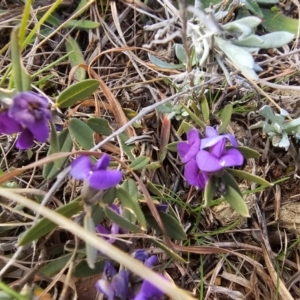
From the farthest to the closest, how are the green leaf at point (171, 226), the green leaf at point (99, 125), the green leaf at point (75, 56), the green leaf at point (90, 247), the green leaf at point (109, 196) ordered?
the green leaf at point (75, 56) < the green leaf at point (99, 125) < the green leaf at point (171, 226) < the green leaf at point (109, 196) < the green leaf at point (90, 247)

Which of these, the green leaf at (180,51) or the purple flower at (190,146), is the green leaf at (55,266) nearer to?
the purple flower at (190,146)

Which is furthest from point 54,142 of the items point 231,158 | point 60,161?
point 231,158

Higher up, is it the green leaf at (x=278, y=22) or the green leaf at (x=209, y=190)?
the green leaf at (x=278, y=22)

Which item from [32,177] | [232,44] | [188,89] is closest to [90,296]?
[32,177]

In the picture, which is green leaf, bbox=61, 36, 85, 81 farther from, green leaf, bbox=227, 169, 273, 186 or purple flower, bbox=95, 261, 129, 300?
purple flower, bbox=95, 261, 129, 300

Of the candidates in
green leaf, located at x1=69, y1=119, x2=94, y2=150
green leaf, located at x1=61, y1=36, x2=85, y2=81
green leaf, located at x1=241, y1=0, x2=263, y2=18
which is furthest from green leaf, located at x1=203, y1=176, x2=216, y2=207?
green leaf, located at x1=241, y1=0, x2=263, y2=18

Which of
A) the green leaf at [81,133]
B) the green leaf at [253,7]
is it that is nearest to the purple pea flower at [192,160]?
the green leaf at [81,133]

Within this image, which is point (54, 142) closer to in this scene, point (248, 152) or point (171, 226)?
point (171, 226)

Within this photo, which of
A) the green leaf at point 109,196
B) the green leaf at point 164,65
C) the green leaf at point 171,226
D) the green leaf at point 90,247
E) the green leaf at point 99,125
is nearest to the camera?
the green leaf at point 90,247
